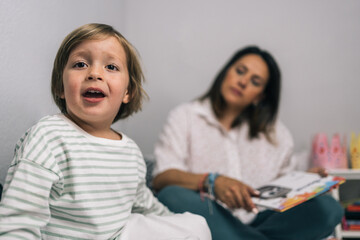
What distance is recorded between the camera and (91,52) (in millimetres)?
552

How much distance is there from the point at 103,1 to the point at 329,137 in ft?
4.88

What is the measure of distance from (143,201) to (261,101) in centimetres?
93

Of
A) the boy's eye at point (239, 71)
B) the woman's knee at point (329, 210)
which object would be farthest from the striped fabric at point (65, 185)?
the boy's eye at point (239, 71)

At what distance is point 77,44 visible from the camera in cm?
56

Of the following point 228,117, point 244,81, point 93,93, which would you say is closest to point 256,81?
point 244,81

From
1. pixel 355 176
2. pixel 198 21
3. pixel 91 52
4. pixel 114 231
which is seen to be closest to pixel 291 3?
pixel 198 21

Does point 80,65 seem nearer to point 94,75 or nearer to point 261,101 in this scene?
point 94,75

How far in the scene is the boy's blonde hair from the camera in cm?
56

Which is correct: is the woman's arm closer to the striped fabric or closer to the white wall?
the white wall

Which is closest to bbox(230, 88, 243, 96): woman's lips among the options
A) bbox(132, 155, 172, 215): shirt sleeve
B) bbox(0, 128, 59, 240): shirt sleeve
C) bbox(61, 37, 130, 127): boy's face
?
bbox(132, 155, 172, 215): shirt sleeve

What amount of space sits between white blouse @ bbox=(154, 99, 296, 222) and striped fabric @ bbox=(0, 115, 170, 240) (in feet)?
2.09

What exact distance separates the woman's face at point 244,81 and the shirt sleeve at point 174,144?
0.66 ft

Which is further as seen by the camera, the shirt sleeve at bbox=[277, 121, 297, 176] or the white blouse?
the shirt sleeve at bbox=[277, 121, 297, 176]

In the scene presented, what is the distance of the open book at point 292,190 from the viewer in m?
0.80
